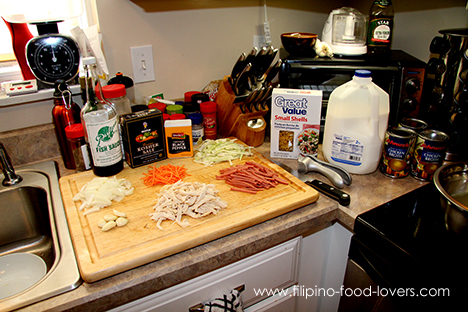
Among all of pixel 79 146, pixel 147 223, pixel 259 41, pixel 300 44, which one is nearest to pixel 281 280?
pixel 147 223

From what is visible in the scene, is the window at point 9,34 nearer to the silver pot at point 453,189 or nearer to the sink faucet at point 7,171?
the sink faucet at point 7,171

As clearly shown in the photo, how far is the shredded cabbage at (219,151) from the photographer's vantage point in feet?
3.60

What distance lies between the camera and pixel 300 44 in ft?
4.12

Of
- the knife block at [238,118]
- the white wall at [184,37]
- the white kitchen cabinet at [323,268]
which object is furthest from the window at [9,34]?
the white kitchen cabinet at [323,268]

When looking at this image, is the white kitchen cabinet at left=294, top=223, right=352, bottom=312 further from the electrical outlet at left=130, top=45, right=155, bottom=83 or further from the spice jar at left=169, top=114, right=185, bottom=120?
the electrical outlet at left=130, top=45, right=155, bottom=83

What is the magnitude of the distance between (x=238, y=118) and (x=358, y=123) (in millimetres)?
426

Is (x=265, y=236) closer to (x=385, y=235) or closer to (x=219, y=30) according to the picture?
(x=385, y=235)

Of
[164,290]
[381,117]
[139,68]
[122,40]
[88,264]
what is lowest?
[164,290]

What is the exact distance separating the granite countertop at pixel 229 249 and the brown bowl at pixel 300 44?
0.53 metres

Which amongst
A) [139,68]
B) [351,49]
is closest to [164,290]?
[139,68]

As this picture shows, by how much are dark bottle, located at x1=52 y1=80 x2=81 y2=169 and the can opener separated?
0.78 meters

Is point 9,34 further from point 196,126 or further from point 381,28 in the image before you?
point 381,28

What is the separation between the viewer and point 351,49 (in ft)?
4.00

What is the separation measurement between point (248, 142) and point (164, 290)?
0.64m
